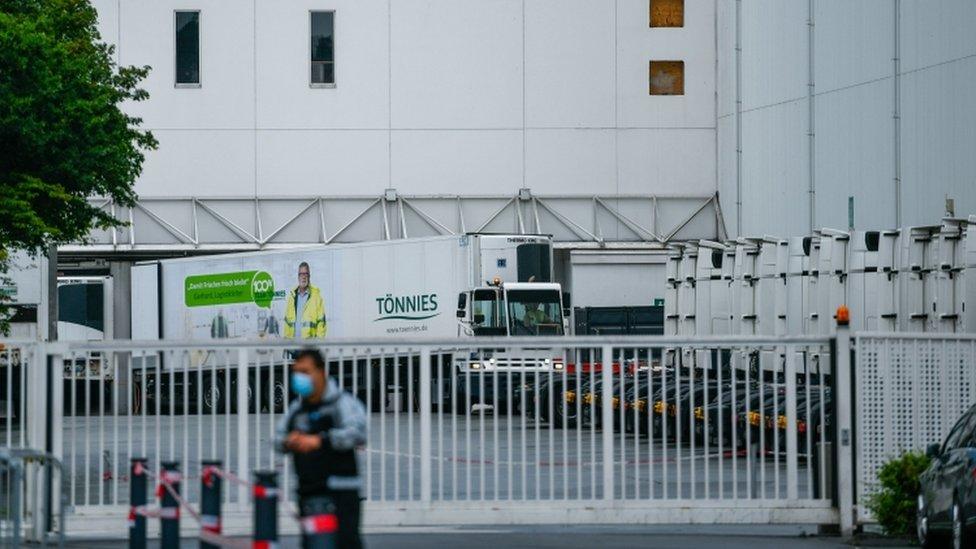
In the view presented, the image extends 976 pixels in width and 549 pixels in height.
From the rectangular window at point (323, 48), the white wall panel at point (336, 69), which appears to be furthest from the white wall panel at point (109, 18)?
the rectangular window at point (323, 48)

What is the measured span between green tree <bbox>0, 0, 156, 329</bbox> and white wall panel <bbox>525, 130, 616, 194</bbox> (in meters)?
27.5

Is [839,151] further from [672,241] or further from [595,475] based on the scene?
[595,475]

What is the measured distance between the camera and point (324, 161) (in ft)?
192

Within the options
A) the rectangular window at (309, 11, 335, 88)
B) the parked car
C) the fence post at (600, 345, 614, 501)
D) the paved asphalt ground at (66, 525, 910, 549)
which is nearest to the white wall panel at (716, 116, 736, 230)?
the rectangular window at (309, 11, 335, 88)

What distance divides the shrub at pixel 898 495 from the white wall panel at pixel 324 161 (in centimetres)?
4364

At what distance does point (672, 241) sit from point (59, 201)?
32167 mm

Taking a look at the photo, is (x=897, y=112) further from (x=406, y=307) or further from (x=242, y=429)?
(x=242, y=429)

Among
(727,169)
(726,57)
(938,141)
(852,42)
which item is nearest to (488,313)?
(938,141)

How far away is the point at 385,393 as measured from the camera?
49.8ft

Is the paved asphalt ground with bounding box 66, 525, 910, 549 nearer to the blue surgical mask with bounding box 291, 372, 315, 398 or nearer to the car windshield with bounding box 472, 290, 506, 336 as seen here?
the blue surgical mask with bounding box 291, 372, 315, 398

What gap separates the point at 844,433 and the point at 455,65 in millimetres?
44451

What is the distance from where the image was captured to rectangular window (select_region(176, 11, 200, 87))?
194ft

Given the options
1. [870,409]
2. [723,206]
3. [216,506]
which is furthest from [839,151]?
[216,506]

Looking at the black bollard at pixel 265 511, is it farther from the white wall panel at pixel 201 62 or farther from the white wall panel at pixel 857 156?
the white wall panel at pixel 201 62
